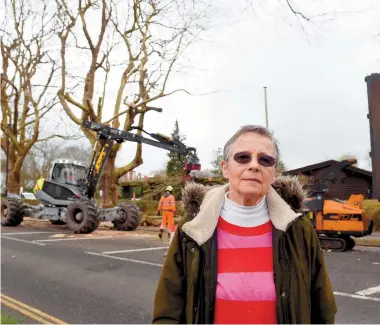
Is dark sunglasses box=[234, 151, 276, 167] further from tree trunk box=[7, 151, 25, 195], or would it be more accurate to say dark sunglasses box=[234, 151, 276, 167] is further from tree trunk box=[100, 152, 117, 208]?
tree trunk box=[7, 151, 25, 195]

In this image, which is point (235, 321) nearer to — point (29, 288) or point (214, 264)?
point (214, 264)

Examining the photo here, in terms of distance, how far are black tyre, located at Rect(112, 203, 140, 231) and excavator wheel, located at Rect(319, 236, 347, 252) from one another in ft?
25.2

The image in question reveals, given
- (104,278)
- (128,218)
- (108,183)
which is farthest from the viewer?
(108,183)

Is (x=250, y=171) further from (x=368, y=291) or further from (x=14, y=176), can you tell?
(x=14, y=176)

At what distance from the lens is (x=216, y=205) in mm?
1829

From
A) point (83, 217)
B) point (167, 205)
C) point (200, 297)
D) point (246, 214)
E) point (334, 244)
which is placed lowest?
point (334, 244)

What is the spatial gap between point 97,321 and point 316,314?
3734 mm

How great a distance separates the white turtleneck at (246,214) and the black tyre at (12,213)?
17.6m

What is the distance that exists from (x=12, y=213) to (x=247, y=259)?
17.7m

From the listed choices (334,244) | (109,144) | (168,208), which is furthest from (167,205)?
(334,244)

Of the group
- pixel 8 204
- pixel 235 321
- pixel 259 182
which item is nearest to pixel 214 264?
pixel 235 321

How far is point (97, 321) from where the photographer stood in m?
4.86

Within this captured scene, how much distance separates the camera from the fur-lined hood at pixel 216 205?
69.5 inches

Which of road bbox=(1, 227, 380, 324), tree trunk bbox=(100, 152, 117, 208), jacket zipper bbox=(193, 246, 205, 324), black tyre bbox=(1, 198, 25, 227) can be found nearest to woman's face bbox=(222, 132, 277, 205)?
jacket zipper bbox=(193, 246, 205, 324)
